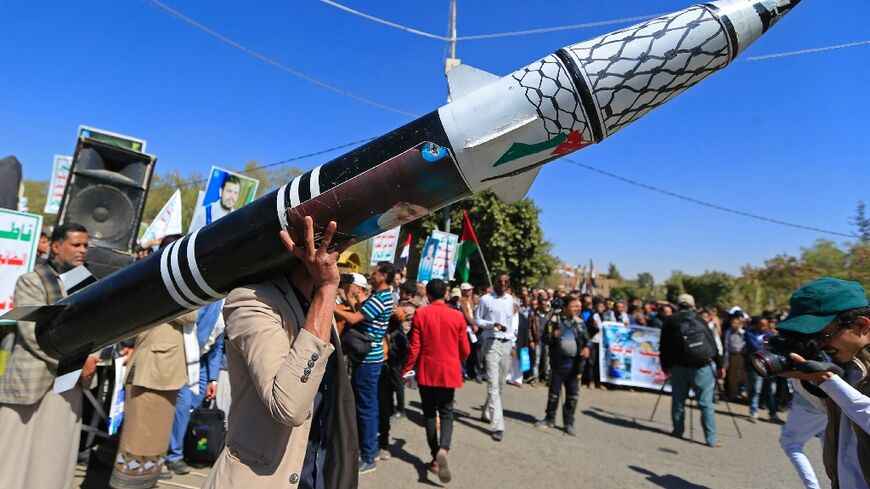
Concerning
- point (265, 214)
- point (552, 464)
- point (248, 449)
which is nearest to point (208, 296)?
point (265, 214)

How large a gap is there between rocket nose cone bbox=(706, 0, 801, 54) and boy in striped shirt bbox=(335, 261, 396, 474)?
12.0 feet

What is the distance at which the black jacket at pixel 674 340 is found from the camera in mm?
6547

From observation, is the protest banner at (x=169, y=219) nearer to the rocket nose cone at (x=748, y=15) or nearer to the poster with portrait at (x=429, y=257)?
the poster with portrait at (x=429, y=257)

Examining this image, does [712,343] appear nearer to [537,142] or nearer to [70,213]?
[537,142]

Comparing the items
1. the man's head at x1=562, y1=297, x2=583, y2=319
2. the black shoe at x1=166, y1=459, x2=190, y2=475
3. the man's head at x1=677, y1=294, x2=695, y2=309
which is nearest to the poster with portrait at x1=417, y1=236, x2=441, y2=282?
the man's head at x1=562, y1=297, x2=583, y2=319

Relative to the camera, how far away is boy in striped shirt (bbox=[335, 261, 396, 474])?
4730 mm

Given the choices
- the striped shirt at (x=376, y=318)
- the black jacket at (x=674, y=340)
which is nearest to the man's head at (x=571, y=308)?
the black jacket at (x=674, y=340)

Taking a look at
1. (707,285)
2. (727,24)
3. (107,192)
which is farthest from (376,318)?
(707,285)

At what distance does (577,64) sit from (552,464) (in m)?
4.83

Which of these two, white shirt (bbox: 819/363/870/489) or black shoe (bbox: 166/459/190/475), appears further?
black shoe (bbox: 166/459/190/475)

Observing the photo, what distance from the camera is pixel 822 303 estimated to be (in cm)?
201

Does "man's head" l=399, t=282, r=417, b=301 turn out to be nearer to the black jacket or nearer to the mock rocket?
the black jacket

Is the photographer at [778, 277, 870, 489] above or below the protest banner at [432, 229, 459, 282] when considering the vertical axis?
below

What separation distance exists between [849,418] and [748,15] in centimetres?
161
